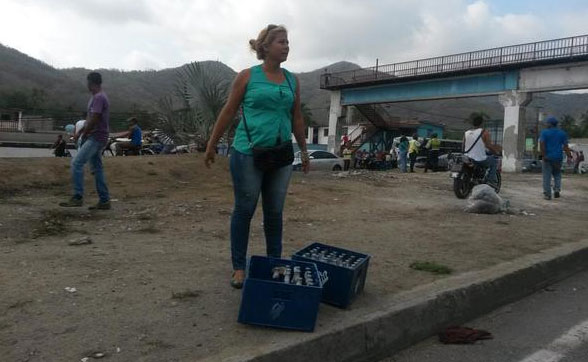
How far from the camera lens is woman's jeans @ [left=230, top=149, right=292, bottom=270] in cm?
391

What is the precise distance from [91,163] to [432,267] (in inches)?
187

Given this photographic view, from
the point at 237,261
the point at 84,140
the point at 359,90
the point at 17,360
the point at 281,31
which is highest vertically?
the point at 359,90

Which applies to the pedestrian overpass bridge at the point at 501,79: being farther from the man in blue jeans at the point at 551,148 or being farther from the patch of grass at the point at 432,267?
the patch of grass at the point at 432,267

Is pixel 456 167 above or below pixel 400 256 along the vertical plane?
above

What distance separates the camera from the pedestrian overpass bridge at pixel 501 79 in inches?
1086

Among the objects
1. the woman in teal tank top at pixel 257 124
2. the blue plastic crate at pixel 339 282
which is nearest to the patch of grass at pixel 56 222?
the woman in teal tank top at pixel 257 124

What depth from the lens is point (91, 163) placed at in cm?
743

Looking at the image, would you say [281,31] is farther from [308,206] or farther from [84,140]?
[308,206]

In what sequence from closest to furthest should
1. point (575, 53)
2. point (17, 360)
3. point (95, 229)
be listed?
point (17, 360) < point (95, 229) < point (575, 53)

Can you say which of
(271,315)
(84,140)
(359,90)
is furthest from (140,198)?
(359,90)

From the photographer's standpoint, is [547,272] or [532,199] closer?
[547,272]

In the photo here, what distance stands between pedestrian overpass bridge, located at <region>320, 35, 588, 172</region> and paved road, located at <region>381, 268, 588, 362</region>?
82.5ft

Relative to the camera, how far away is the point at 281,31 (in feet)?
13.0

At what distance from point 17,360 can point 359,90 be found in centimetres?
4040
